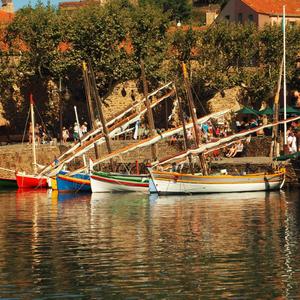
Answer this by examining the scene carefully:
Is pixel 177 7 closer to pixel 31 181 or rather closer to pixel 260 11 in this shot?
pixel 260 11

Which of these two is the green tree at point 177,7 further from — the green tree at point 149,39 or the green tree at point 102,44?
the green tree at point 102,44

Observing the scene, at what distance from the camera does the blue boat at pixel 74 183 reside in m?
66.9

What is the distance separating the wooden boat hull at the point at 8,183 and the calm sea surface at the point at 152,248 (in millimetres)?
11448

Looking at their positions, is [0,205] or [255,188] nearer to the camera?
[0,205]

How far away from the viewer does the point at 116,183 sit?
64.6 metres

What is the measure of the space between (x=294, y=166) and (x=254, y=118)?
2231 centimetres

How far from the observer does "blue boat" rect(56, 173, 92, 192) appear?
66.9 m

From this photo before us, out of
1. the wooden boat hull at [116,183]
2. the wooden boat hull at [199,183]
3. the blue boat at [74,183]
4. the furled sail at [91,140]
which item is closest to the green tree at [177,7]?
the furled sail at [91,140]

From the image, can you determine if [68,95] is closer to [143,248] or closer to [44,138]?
[44,138]

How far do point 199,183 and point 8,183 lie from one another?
13892 mm

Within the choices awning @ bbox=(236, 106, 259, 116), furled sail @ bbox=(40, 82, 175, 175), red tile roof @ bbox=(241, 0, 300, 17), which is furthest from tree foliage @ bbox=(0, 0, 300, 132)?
furled sail @ bbox=(40, 82, 175, 175)


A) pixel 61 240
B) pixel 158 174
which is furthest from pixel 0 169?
pixel 61 240

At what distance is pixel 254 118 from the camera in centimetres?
8825

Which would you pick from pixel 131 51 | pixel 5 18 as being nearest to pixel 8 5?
pixel 5 18
